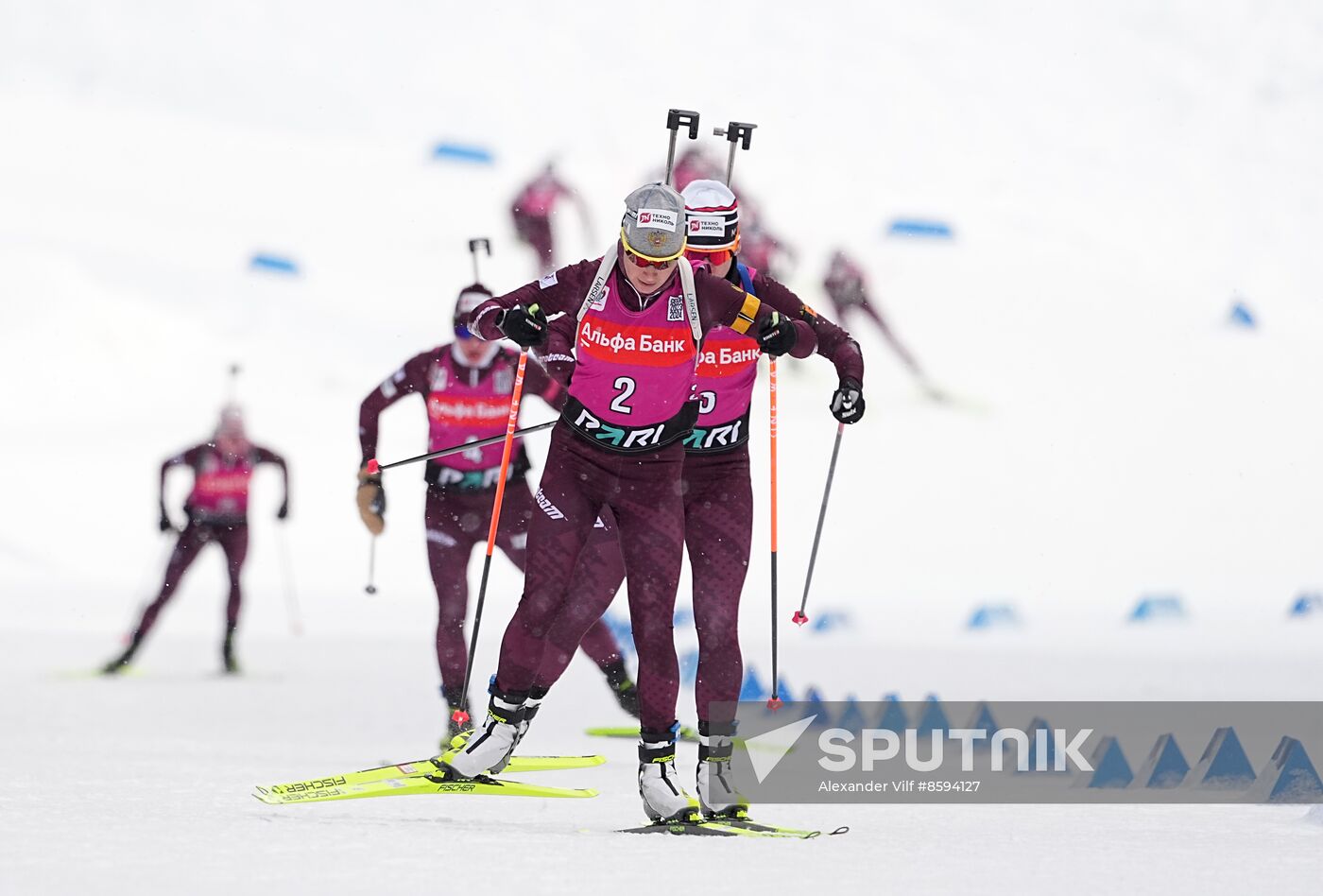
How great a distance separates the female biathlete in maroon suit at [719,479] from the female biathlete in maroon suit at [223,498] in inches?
214

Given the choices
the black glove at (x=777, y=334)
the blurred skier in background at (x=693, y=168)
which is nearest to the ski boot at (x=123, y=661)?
the black glove at (x=777, y=334)

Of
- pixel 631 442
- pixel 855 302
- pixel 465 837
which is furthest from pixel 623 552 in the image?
pixel 855 302

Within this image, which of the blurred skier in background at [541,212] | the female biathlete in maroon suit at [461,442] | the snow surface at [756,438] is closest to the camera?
the snow surface at [756,438]

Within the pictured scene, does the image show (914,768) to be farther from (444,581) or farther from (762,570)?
(762,570)

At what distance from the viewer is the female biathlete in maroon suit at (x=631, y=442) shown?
5.13 meters

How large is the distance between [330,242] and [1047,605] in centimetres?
1135

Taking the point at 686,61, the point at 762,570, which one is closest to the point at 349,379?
the point at 762,570

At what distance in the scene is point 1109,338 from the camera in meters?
18.9

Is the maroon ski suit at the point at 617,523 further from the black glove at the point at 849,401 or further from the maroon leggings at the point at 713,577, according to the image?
the black glove at the point at 849,401

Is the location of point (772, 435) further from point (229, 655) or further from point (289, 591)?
point (289, 591)

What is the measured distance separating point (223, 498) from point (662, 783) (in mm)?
6621

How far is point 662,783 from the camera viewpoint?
5.11 metres

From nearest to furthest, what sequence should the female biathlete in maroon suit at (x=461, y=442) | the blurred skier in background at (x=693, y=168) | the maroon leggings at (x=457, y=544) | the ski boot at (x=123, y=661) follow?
the maroon leggings at (x=457, y=544) < the female biathlete in maroon suit at (x=461, y=442) < the ski boot at (x=123, y=661) < the blurred skier in background at (x=693, y=168)

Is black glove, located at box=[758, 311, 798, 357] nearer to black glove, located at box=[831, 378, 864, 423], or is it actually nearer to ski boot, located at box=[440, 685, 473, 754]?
black glove, located at box=[831, 378, 864, 423]
